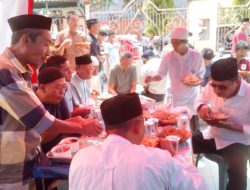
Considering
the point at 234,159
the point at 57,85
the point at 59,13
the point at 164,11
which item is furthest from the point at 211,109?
the point at 164,11

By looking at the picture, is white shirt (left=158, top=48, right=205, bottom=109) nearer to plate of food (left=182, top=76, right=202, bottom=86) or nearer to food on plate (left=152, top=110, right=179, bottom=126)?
plate of food (left=182, top=76, right=202, bottom=86)

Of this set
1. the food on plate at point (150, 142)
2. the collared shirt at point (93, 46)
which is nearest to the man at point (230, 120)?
the food on plate at point (150, 142)

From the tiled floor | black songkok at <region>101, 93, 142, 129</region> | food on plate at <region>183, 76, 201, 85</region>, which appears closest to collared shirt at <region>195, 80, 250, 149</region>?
the tiled floor

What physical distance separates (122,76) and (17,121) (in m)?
3.34

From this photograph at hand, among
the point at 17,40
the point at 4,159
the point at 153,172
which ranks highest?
the point at 17,40

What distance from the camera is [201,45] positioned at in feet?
38.9

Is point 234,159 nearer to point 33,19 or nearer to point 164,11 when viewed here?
point 33,19

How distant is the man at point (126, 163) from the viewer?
4.13 ft

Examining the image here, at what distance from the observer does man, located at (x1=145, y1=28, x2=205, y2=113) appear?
4.08m

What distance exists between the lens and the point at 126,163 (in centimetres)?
126

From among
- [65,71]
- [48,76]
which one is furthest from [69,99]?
[48,76]

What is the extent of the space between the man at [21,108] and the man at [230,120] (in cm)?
118

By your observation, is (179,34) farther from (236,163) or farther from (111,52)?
(111,52)

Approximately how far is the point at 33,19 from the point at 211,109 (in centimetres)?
167
